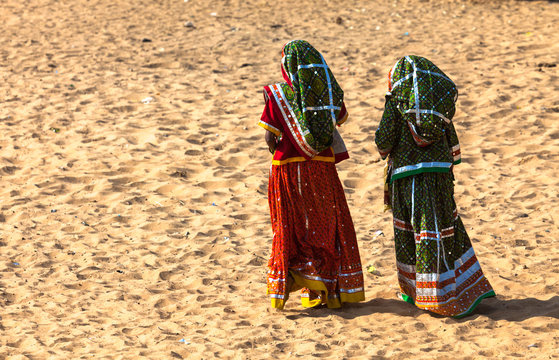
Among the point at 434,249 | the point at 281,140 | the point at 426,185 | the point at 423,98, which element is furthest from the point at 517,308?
the point at 281,140

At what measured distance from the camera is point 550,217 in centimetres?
639

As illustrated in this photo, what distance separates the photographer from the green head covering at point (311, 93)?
4543 millimetres

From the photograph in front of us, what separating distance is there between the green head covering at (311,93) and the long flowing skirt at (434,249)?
0.63 m

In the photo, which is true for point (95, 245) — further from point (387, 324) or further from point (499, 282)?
point (499, 282)

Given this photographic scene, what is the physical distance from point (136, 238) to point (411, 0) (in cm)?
949

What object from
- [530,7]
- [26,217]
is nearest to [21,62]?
[26,217]

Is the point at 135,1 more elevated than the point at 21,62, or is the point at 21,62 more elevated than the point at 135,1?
the point at 135,1

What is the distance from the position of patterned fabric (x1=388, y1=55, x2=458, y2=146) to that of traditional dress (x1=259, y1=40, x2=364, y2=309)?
0.41 meters

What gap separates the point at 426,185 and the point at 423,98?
568mm

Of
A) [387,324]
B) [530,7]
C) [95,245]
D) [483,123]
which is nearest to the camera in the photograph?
[387,324]

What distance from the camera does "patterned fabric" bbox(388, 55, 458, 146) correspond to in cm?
450

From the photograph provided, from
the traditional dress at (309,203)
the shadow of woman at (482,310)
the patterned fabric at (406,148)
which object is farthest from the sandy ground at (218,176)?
the patterned fabric at (406,148)

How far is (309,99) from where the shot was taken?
15.0 feet

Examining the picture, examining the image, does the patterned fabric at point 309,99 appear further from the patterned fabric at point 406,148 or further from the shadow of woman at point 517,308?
the shadow of woman at point 517,308
